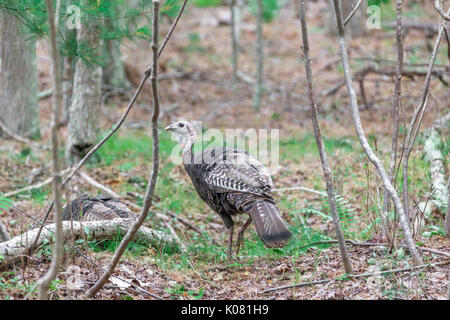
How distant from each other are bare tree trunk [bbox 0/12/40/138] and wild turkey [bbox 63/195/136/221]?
429cm

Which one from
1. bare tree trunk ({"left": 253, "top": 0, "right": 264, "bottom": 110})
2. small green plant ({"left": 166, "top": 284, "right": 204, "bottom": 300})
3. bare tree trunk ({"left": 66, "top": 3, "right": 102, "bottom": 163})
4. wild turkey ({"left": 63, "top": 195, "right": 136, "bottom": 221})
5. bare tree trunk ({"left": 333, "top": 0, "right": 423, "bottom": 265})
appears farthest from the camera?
bare tree trunk ({"left": 253, "top": 0, "right": 264, "bottom": 110})

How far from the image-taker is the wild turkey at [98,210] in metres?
5.55

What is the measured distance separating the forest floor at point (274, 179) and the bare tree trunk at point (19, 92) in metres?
0.42

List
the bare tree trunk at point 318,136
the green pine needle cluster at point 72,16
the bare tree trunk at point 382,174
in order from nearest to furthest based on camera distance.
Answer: the bare tree trunk at point 318,136 < the bare tree trunk at point 382,174 < the green pine needle cluster at point 72,16

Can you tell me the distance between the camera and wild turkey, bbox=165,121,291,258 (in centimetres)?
470

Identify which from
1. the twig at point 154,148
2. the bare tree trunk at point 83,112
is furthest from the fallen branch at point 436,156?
the bare tree trunk at point 83,112

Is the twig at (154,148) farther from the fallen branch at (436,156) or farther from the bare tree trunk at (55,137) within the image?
the fallen branch at (436,156)

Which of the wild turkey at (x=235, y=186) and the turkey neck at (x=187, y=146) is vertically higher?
the turkey neck at (x=187, y=146)

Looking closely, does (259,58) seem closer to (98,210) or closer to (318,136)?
(98,210)

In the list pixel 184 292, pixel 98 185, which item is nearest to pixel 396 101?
pixel 184 292

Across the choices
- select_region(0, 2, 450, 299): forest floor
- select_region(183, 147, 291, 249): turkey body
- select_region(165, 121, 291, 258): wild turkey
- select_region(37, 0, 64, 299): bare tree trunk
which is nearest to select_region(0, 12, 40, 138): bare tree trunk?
select_region(0, 2, 450, 299): forest floor

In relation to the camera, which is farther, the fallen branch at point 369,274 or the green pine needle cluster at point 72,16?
the green pine needle cluster at point 72,16

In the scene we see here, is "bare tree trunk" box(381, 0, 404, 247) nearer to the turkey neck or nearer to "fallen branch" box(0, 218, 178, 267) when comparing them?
"fallen branch" box(0, 218, 178, 267)
